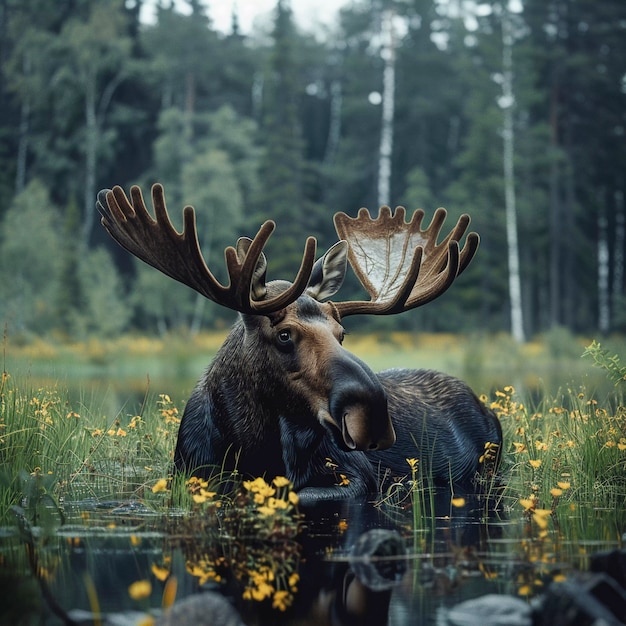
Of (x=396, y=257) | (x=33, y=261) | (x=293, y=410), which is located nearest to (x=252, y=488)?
(x=293, y=410)

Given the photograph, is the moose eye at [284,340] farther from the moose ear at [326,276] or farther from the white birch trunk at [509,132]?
the white birch trunk at [509,132]

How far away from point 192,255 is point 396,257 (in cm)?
227

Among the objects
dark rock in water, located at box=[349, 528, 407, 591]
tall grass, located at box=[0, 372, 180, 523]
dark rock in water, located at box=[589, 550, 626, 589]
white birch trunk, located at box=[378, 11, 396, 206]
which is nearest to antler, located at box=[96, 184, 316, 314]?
tall grass, located at box=[0, 372, 180, 523]

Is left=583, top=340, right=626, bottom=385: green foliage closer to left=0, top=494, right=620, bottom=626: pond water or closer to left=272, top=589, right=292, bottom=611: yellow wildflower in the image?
left=0, top=494, right=620, bottom=626: pond water

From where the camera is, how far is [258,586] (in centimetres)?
455

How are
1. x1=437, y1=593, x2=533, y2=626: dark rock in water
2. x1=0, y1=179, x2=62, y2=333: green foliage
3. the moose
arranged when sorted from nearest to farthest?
x1=437, y1=593, x2=533, y2=626: dark rock in water
the moose
x1=0, y1=179, x2=62, y2=333: green foliage

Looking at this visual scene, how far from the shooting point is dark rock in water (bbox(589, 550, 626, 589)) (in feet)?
15.1

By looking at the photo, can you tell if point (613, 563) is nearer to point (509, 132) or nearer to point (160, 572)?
point (160, 572)

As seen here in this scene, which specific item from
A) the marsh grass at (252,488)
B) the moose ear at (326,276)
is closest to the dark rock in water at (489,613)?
the marsh grass at (252,488)

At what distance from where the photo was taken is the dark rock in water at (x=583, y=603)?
3732 mm

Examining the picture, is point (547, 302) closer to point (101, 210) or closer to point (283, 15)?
point (283, 15)

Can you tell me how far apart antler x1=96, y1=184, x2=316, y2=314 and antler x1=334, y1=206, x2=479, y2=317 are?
30.7 inches

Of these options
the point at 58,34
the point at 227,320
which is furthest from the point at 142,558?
the point at 58,34

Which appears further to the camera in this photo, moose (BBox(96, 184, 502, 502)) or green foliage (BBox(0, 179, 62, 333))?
green foliage (BBox(0, 179, 62, 333))
